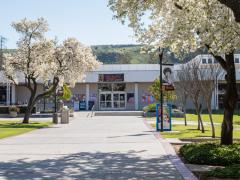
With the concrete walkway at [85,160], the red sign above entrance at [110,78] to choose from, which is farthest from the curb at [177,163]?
the red sign above entrance at [110,78]

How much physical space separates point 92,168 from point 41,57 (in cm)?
2329

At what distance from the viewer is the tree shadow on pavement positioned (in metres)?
10.8

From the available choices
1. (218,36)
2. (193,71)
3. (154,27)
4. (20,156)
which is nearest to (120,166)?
(20,156)

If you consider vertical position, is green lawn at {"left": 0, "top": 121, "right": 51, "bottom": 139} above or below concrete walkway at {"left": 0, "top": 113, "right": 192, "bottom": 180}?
above

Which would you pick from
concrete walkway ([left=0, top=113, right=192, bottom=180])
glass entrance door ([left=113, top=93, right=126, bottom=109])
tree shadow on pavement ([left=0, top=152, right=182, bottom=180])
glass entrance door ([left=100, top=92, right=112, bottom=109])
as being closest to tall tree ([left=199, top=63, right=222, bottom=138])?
concrete walkway ([left=0, top=113, right=192, bottom=180])

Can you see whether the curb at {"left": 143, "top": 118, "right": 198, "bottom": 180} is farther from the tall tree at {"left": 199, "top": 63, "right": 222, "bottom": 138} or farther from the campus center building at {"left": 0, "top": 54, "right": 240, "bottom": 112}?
the campus center building at {"left": 0, "top": 54, "right": 240, "bottom": 112}

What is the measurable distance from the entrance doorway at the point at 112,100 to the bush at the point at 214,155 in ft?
168

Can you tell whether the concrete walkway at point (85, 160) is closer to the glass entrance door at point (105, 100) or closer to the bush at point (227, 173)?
the bush at point (227, 173)

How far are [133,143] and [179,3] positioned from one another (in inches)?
251

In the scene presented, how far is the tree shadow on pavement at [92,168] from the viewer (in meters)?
10.8

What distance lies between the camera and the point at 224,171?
→ 980 cm

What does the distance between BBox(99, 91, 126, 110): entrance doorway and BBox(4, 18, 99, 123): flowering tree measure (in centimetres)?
2853

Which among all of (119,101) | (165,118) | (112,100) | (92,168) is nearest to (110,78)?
(112,100)

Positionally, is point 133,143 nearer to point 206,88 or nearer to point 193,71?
point 206,88
